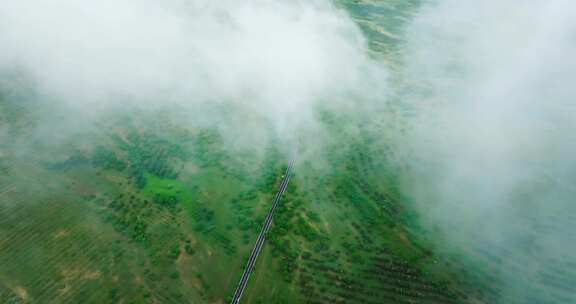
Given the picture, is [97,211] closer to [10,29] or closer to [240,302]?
[240,302]

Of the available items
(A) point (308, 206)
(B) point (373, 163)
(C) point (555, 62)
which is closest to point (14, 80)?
(A) point (308, 206)

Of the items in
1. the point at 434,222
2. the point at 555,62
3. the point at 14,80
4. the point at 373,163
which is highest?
the point at 555,62

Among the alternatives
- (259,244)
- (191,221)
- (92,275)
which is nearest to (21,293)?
(92,275)

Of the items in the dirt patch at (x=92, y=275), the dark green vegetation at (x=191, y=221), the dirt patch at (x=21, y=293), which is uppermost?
the dark green vegetation at (x=191, y=221)

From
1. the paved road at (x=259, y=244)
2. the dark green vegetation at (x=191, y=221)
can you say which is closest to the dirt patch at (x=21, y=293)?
the dark green vegetation at (x=191, y=221)

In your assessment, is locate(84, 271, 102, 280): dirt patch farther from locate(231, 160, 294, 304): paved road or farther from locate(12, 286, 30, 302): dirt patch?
→ locate(231, 160, 294, 304): paved road

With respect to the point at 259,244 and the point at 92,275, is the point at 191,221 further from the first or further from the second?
the point at 92,275

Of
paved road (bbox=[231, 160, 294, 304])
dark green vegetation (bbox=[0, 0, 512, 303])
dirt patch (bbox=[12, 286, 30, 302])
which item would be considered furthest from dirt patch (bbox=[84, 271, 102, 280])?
paved road (bbox=[231, 160, 294, 304])

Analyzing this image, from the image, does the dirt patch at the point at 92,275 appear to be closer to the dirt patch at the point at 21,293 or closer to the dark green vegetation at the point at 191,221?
the dark green vegetation at the point at 191,221
